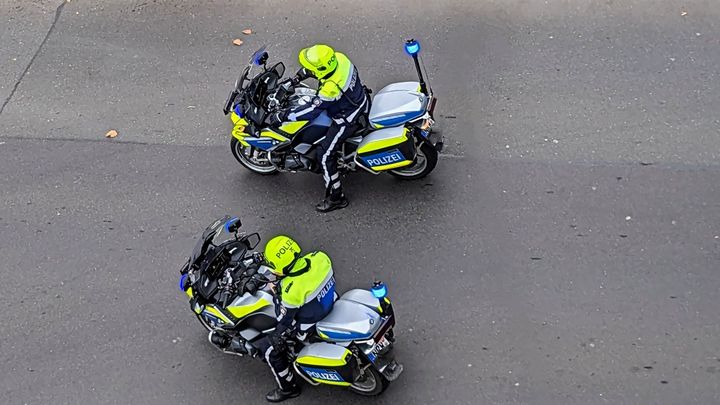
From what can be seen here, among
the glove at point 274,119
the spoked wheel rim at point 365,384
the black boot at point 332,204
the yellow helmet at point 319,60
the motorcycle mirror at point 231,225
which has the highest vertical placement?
the yellow helmet at point 319,60

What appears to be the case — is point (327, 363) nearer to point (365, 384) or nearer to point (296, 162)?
point (365, 384)

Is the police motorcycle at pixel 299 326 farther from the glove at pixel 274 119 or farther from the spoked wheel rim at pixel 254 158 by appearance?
the spoked wheel rim at pixel 254 158

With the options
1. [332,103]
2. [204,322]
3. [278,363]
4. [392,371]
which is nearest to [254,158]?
[332,103]

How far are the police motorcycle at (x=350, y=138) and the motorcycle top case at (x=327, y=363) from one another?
2396mm

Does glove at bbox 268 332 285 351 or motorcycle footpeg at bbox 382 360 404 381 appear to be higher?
glove at bbox 268 332 285 351

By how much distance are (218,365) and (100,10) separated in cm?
628

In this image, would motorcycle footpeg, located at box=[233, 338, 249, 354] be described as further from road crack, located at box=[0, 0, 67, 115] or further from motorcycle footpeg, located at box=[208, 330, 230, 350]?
road crack, located at box=[0, 0, 67, 115]

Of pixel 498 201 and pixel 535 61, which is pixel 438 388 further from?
pixel 535 61

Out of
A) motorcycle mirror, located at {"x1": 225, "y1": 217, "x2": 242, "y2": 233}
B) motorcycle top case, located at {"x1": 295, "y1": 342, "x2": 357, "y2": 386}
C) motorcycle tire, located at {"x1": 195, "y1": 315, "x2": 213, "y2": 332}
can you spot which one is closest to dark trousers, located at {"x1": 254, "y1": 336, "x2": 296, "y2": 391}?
motorcycle top case, located at {"x1": 295, "y1": 342, "x2": 357, "y2": 386}

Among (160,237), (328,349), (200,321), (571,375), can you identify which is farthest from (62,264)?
(571,375)

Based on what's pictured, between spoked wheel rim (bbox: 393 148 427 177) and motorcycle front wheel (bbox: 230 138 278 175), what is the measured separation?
4.60ft

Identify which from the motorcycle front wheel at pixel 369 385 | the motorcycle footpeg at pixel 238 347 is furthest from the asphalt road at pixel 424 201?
the motorcycle footpeg at pixel 238 347

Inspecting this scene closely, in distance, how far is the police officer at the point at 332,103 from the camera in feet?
26.8

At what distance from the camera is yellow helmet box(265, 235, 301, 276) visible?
6.75m
